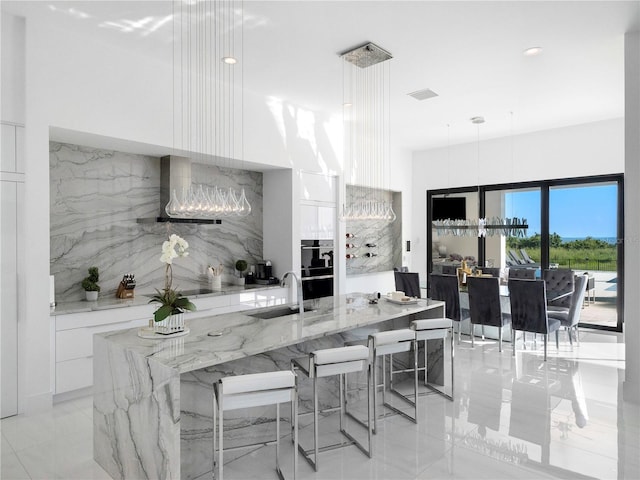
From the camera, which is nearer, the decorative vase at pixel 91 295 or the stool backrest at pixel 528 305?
the decorative vase at pixel 91 295

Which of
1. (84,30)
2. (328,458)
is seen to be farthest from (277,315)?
(84,30)

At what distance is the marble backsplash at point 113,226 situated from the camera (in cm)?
430

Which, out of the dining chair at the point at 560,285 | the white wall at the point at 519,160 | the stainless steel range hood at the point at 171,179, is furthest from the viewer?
the white wall at the point at 519,160

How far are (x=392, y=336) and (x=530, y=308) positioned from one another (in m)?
2.83

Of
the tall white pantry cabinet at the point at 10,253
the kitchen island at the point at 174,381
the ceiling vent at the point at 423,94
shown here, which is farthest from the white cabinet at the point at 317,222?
the tall white pantry cabinet at the point at 10,253

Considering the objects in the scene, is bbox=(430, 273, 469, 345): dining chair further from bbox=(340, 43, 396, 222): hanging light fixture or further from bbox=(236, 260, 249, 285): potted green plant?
bbox=(236, 260, 249, 285): potted green plant

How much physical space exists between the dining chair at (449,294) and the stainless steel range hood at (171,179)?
337cm

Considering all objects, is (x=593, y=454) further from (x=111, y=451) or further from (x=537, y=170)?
(x=537, y=170)

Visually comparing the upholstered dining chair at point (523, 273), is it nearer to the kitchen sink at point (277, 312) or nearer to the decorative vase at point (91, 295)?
the kitchen sink at point (277, 312)

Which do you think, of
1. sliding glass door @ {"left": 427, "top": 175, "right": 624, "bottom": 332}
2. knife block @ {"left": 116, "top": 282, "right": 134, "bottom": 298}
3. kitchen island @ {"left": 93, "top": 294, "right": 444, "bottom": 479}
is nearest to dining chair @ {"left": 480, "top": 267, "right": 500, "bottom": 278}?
sliding glass door @ {"left": 427, "top": 175, "right": 624, "bottom": 332}

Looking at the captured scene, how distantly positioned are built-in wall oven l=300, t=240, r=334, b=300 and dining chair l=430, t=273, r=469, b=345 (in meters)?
1.57

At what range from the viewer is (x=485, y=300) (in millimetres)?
5508

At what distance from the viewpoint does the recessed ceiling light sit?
4.07 m

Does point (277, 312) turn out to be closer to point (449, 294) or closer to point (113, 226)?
point (113, 226)
